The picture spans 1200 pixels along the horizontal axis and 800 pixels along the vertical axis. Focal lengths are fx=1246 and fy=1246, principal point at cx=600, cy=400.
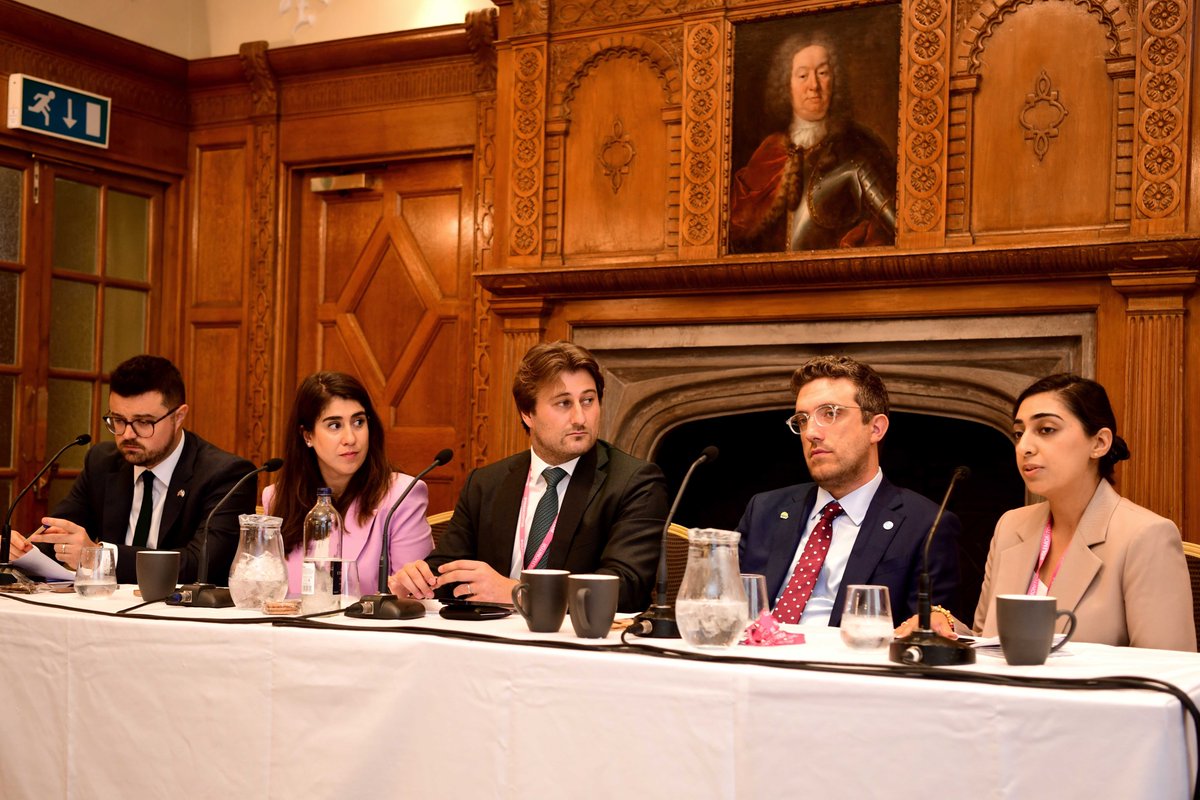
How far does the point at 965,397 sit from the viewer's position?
4.27 meters

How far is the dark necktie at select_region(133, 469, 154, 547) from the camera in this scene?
337cm

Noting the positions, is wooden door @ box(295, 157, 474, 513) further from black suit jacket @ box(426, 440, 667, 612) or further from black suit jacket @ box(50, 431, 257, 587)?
black suit jacket @ box(426, 440, 667, 612)

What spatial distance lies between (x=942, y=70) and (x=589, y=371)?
2.02 metres

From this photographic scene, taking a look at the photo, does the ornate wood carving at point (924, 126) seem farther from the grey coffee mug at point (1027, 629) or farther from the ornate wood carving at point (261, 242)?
the ornate wood carving at point (261, 242)

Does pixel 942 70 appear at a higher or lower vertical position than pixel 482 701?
higher

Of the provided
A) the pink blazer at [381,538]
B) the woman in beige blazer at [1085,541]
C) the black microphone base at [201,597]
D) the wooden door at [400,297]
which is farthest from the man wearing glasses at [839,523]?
the wooden door at [400,297]

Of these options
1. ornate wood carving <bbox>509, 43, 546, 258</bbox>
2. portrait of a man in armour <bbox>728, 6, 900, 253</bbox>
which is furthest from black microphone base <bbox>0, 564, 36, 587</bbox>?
portrait of a man in armour <bbox>728, 6, 900, 253</bbox>

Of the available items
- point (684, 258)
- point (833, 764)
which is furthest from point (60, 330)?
point (833, 764)

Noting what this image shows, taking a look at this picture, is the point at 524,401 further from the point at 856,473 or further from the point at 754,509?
the point at 856,473

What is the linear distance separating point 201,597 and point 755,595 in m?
1.10

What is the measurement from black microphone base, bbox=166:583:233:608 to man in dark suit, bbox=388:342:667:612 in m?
0.48

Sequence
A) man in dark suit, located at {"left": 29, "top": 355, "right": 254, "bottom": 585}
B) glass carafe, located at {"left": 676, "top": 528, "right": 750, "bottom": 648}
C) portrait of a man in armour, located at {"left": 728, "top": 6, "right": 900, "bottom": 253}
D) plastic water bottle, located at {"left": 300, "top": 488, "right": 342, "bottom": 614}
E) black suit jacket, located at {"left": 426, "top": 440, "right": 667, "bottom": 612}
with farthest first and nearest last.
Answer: portrait of a man in armour, located at {"left": 728, "top": 6, "right": 900, "bottom": 253} → man in dark suit, located at {"left": 29, "top": 355, "right": 254, "bottom": 585} → black suit jacket, located at {"left": 426, "top": 440, "right": 667, "bottom": 612} → plastic water bottle, located at {"left": 300, "top": 488, "right": 342, "bottom": 614} → glass carafe, located at {"left": 676, "top": 528, "right": 750, "bottom": 648}

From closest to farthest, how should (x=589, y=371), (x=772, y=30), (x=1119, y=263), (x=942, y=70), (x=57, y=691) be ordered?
(x=57, y=691) < (x=589, y=371) < (x=1119, y=263) < (x=942, y=70) < (x=772, y=30)

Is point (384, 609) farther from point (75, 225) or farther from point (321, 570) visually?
point (75, 225)
